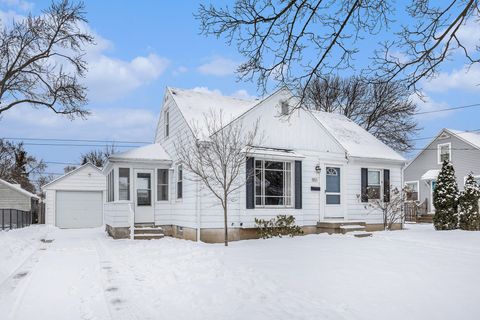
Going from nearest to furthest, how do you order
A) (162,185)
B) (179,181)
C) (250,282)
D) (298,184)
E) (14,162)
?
(250,282) → (298,184) → (179,181) → (162,185) → (14,162)

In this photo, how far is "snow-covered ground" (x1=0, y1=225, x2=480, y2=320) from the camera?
238 inches

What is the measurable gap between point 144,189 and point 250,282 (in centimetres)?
982

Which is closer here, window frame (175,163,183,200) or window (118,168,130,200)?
window frame (175,163,183,200)

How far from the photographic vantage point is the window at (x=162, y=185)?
55.6 feet

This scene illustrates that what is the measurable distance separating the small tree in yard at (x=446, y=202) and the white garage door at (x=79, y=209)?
1991 cm

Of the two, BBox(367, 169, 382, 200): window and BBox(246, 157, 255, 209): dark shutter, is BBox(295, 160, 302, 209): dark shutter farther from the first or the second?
BBox(367, 169, 382, 200): window

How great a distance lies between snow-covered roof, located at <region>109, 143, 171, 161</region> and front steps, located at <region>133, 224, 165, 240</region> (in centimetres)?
255

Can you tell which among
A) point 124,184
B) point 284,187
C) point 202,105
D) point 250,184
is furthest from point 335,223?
point 124,184

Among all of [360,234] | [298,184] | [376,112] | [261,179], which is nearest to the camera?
[261,179]

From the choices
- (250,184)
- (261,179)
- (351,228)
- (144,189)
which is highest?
(261,179)

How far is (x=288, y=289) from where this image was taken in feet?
23.5

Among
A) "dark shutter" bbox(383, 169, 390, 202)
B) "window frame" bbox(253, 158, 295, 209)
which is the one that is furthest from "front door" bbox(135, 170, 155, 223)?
"dark shutter" bbox(383, 169, 390, 202)

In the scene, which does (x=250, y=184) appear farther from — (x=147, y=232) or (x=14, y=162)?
(x=14, y=162)

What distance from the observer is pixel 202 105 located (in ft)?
55.3
